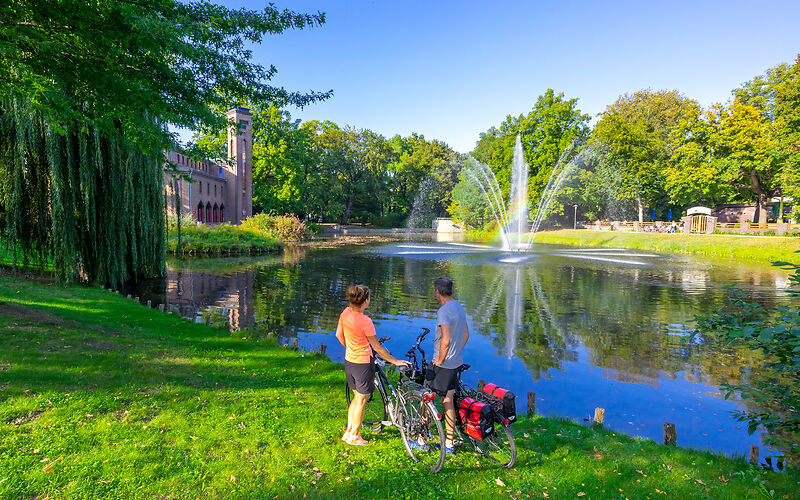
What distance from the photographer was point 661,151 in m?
61.6

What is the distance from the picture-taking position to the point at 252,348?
400 inches

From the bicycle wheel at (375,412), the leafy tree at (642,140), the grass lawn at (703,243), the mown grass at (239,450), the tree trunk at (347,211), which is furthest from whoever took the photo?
the tree trunk at (347,211)

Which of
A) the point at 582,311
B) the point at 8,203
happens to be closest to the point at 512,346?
the point at 582,311

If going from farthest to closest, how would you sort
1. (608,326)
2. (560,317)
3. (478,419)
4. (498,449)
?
(560,317) < (608,326) < (498,449) < (478,419)

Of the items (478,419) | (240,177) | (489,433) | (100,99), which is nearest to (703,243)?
(489,433)

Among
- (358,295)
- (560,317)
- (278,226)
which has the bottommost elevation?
(560,317)

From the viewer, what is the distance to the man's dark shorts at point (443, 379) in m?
5.15

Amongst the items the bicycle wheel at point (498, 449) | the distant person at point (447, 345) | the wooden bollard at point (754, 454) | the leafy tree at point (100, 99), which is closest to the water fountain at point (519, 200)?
the leafy tree at point (100, 99)

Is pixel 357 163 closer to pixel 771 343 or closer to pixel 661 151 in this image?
pixel 661 151

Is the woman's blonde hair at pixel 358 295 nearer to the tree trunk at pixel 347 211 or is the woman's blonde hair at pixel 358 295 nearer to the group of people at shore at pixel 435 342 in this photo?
the group of people at shore at pixel 435 342

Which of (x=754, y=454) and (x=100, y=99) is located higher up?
(x=100, y=99)

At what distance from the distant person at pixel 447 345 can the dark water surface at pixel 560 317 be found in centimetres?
399

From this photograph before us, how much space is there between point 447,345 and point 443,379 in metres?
0.46

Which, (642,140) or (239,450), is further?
(642,140)
